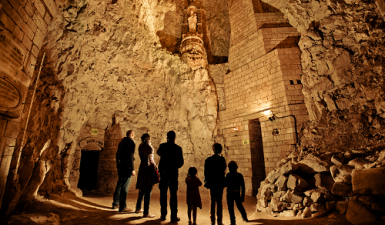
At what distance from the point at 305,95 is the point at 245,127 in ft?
9.54

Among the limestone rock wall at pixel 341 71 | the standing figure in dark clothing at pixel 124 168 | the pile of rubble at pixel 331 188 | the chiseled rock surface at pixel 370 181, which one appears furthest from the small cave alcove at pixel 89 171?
the limestone rock wall at pixel 341 71

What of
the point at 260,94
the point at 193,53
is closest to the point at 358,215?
the point at 260,94

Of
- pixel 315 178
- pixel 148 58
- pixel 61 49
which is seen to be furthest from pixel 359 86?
pixel 61 49

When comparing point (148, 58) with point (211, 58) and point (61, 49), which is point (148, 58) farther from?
point (211, 58)

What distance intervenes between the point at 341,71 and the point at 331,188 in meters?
4.36

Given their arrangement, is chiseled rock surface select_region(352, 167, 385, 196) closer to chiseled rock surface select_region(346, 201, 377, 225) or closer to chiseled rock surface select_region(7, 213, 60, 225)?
chiseled rock surface select_region(346, 201, 377, 225)

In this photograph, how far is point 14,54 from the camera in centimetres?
297

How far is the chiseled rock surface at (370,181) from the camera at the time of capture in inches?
115

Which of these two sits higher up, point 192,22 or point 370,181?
point 192,22

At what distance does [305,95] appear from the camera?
779 centimetres

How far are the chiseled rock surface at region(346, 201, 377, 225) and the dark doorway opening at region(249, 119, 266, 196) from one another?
5.63 m

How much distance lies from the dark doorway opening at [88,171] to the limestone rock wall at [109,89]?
1.93m

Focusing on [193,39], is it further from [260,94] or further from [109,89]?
[109,89]

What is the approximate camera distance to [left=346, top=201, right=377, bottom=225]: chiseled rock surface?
2820 mm
